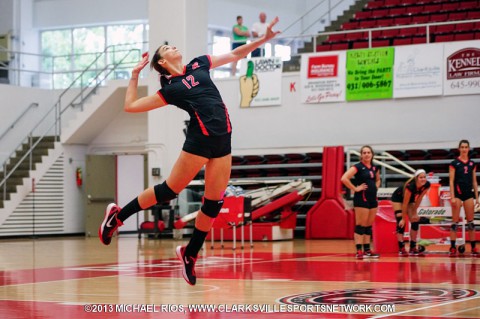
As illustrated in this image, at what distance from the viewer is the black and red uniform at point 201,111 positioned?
7277mm

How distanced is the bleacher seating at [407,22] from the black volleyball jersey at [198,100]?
1531 cm

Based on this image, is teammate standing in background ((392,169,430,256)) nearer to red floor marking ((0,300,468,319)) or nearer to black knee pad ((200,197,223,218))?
black knee pad ((200,197,223,218))

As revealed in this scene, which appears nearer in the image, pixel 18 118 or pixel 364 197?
pixel 364 197

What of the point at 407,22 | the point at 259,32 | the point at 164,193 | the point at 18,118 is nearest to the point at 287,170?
the point at 259,32

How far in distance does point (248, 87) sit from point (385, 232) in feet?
30.3

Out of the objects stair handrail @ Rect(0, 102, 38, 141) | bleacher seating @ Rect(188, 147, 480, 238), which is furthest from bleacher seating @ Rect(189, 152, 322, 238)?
stair handrail @ Rect(0, 102, 38, 141)

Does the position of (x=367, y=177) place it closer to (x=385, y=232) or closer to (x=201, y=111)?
(x=385, y=232)

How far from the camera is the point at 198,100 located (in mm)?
7406

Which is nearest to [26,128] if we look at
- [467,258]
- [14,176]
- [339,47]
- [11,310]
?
[14,176]

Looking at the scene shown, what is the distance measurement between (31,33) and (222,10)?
7.02 meters

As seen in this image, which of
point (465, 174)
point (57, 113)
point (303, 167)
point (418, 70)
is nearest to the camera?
point (465, 174)

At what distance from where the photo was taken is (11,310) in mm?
6945

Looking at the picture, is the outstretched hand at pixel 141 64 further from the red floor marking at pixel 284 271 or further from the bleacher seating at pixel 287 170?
the bleacher seating at pixel 287 170

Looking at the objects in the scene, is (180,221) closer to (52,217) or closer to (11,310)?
(52,217)
